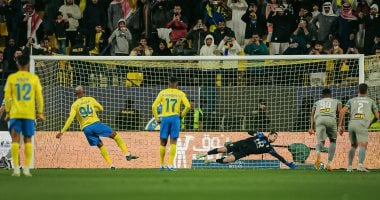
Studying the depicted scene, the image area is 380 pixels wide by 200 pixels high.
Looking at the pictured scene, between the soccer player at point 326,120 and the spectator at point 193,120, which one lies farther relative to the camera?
the spectator at point 193,120

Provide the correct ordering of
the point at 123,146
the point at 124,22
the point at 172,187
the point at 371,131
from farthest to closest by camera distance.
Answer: the point at 124,22, the point at 371,131, the point at 123,146, the point at 172,187

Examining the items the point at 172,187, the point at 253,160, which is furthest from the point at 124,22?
the point at 172,187

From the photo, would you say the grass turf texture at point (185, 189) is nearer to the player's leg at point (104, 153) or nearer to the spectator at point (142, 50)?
the player's leg at point (104, 153)

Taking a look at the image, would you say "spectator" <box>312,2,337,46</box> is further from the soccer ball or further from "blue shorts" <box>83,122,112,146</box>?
"blue shorts" <box>83,122,112,146</box>

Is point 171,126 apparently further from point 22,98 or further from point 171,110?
point 22,98

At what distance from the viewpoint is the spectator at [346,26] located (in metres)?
28.6

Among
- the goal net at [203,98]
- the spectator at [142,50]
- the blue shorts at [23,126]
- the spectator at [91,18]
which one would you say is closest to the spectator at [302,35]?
the goal net at [203,98]

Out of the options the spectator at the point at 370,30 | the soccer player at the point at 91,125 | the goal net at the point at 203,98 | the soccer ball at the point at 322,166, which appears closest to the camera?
the soccer player at the point at 91,125

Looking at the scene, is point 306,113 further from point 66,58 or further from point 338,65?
point 66,58

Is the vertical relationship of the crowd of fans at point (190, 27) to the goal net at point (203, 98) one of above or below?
above

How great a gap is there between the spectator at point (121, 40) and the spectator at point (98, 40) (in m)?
0.33

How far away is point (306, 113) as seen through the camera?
25.7 metres

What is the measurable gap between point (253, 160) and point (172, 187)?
39.1 feet

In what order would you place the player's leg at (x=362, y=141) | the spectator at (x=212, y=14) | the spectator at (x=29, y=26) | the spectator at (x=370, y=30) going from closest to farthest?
the player's leg at (x=362, y=141)
the spectator at (x=370, y=30)
the spectator at (x=29, y=26)
the spectator at (x=212, y=14)
